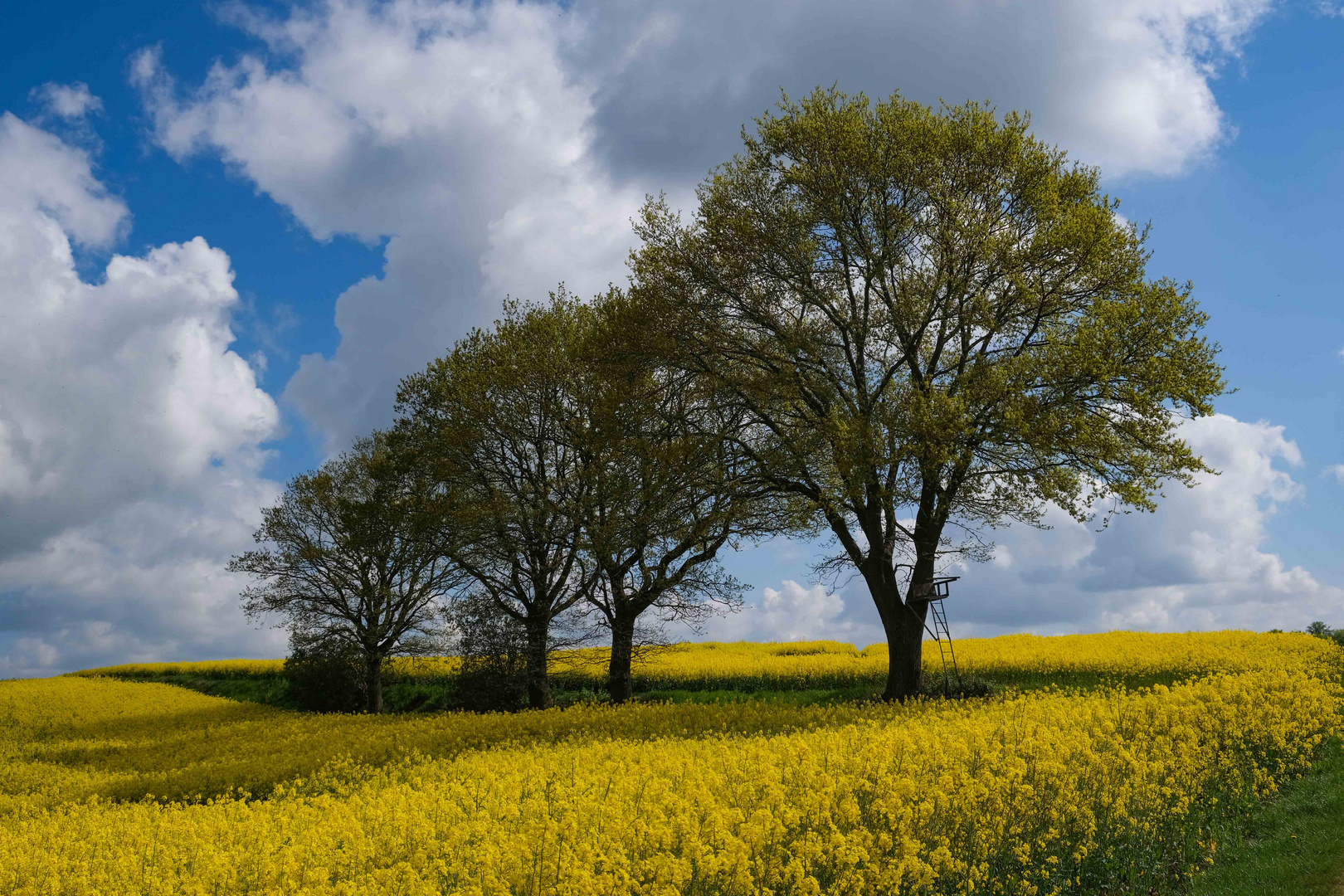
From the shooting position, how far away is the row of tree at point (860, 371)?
17.6 metres

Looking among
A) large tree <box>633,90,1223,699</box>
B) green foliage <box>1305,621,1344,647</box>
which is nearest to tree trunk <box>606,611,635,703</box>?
large tree <box>633,90,1223,699</box>

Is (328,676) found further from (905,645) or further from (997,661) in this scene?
(997,661)

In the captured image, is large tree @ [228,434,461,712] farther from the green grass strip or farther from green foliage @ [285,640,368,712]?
the green grass strip

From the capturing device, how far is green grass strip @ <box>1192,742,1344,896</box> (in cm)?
800

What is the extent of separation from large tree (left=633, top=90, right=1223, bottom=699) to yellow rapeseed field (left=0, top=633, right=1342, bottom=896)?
16.0 ft

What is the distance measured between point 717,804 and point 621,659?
16.8 m

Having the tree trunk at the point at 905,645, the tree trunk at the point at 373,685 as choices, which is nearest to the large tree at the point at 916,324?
the tree trunk at the point at 905,645

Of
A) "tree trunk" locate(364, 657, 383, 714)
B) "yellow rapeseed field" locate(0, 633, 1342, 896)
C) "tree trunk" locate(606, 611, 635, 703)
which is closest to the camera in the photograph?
"yellow rapeseed field" locate(0, 633, 1342, 896)

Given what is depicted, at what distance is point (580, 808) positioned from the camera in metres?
7.17

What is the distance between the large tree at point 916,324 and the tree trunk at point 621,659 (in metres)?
6.21

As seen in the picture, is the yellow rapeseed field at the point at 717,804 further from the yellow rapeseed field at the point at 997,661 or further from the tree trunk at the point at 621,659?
the yellow rapeseed field at the point at 997,661

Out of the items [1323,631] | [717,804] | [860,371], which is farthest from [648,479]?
[1323,631]

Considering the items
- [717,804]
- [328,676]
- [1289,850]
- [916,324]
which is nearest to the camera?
[717,804]

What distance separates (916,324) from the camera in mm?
19391
